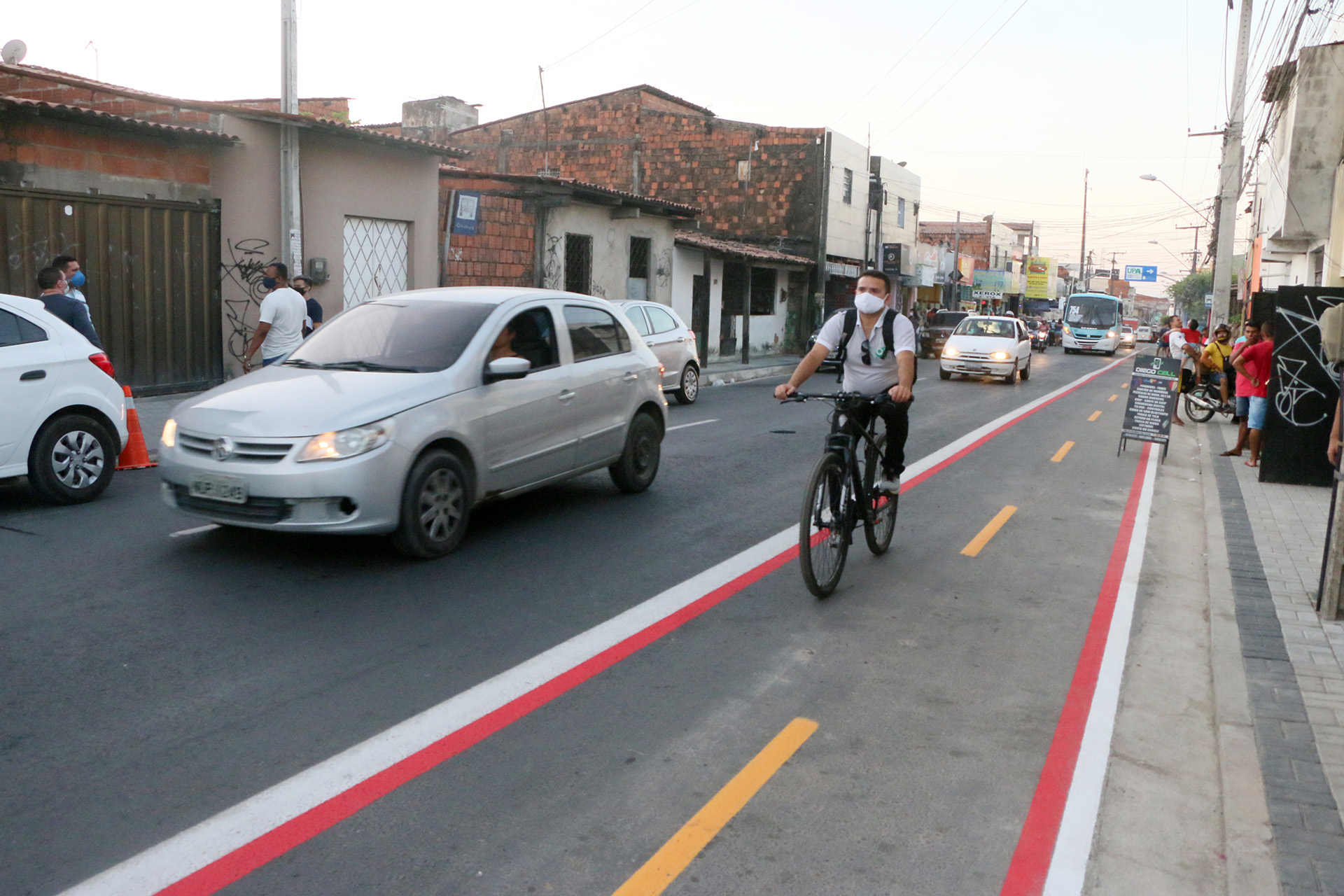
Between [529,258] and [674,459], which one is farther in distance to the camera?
[529,258]

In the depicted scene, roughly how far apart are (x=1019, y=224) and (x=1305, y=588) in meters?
119

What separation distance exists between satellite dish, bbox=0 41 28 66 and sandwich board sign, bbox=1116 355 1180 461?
53.2 ft

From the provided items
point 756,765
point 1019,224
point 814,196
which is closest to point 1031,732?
point 756,765

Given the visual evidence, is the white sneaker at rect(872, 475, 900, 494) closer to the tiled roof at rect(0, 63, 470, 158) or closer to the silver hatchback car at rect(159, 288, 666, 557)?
the silver hatchback car at rect(159, 288, 666, 557)

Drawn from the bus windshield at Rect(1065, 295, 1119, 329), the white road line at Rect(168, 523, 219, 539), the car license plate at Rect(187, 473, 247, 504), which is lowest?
the white road line at Rect(168, 523, 219, 539)

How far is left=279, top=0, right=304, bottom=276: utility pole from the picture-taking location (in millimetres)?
14680

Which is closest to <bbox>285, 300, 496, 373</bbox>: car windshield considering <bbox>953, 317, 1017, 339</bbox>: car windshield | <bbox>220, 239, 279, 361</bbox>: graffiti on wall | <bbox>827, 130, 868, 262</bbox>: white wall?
<bbox>220, 239, 279, 361</bbox>: graffiti on wall

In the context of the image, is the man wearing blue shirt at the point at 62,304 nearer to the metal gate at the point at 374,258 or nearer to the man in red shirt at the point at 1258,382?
the metal gate at the point at 374,258

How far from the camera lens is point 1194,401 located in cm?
1861

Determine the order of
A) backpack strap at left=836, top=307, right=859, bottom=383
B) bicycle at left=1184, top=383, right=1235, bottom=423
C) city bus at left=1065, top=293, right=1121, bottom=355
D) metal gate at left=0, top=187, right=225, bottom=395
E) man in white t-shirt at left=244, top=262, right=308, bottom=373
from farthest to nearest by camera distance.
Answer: city bus at left=1065, top=293, right=1121, bottom=355 < bicycle at left=1184, top=383, right=1235, bottom=423 < metal gate at left=0, top=187, right=225, bottom=395 < man in white t-shirt at left=244, top=262, right=308, bottom=373 < backpack strap at left=836, top=307, right=859, bottom=383

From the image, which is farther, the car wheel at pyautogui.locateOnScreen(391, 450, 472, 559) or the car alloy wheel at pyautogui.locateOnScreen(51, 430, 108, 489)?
the car alloy wheel at pyautogui.locateOnScreen(51, 430, 108, 489)

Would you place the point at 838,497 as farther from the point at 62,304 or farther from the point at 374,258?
the point at 374,258

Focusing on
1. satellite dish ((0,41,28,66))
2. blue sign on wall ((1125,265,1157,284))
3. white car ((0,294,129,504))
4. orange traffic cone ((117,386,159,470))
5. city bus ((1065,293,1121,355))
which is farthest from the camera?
blue sign on wall ((1125,265,1157,284))

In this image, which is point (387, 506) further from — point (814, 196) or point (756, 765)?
point (814, 196)
